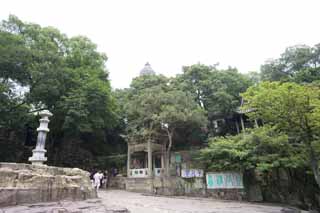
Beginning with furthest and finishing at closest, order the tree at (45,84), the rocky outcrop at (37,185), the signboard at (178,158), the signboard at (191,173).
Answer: the signboard at (178,158)
the tree at (45,84)
the signboard at (191,173)
the rocky outcrop at (37,185)

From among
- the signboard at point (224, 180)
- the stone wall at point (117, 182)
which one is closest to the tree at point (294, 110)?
the signboard at point (224, 180)

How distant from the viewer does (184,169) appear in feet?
49.5

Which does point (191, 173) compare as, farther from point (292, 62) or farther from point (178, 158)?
point (292, 62)

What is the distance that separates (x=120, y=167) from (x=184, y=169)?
7156 millimetres

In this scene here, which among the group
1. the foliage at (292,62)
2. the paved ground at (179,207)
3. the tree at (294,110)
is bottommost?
the paved ground at (179,207)

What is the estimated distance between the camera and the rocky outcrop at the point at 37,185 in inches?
239

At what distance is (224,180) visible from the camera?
13156 mm

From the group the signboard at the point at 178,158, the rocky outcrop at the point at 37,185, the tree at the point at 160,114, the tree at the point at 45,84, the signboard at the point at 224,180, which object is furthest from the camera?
the signboard at the point at 178,158

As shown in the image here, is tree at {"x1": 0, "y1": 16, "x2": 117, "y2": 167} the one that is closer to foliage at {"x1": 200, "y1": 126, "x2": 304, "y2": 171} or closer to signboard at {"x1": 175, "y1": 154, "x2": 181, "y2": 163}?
signboard at {"x1": 175, "y1": 154, "x2": 181, "y2": 163}

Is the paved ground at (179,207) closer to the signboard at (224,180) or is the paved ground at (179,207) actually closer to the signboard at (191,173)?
the signboard at (224,180)

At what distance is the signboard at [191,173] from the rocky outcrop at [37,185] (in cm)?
773

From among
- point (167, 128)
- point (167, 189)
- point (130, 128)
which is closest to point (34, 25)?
point (130, 128)

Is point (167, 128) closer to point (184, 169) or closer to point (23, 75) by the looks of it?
point (184, 169)

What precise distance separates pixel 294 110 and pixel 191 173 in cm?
775
